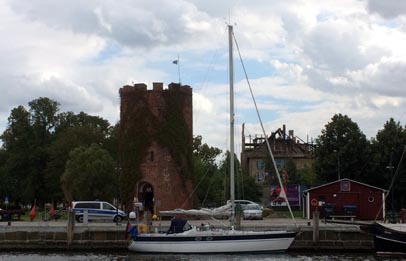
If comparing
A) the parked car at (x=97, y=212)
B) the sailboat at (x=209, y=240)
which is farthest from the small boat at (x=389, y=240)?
the parked car at (x=97, y=212)

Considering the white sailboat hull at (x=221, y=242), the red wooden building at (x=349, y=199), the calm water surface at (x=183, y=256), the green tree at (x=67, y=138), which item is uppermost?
the green tree at (x=67, y=138)

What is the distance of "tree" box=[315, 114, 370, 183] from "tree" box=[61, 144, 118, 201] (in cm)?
2361

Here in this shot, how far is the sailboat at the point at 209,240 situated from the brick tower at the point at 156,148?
742 inches

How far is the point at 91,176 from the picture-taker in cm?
7981

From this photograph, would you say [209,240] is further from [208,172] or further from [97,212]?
[208,172]

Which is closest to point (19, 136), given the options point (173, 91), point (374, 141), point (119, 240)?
point (173, 91)

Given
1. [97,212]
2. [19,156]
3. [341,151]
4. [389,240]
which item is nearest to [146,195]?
[97,212]

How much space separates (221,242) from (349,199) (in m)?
23.2

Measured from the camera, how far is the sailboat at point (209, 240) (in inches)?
1599

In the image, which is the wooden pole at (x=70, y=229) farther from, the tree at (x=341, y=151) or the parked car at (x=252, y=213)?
the tree at (x=341, y=151)

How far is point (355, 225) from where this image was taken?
45531 mm

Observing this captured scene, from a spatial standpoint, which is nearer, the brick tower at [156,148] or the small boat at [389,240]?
the small boat at [389,240]

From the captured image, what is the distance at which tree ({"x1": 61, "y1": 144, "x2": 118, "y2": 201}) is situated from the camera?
79.6m

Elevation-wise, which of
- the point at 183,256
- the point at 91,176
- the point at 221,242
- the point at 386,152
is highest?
the point at 386,152
